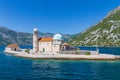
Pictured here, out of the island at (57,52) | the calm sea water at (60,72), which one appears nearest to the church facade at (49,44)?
the island at (57,52)

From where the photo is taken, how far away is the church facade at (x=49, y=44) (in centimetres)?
13825

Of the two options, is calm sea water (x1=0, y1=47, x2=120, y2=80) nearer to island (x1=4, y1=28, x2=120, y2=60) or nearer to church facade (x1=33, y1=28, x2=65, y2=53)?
island (x1=4, y1=28, x2=120, y2=60)

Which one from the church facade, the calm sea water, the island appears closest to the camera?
the calm sea water

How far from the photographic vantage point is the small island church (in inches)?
5443

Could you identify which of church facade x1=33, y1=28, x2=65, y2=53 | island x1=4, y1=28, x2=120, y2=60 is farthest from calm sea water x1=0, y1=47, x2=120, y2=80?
church facade x1=33, y1=28, x2=65, y2=53

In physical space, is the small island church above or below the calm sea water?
above

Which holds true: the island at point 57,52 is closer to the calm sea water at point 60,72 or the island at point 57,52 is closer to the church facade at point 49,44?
the church facade at point 49,44

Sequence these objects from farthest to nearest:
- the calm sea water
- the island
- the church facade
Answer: the church facade, the island, the calm sea water

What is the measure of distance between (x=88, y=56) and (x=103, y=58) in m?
6.99

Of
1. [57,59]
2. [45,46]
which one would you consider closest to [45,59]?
[57,59]

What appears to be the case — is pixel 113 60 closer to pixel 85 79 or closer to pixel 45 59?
pixel 45 59

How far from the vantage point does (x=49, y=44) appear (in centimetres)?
14188

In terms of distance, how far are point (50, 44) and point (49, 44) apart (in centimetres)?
86

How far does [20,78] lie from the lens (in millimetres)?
61375
